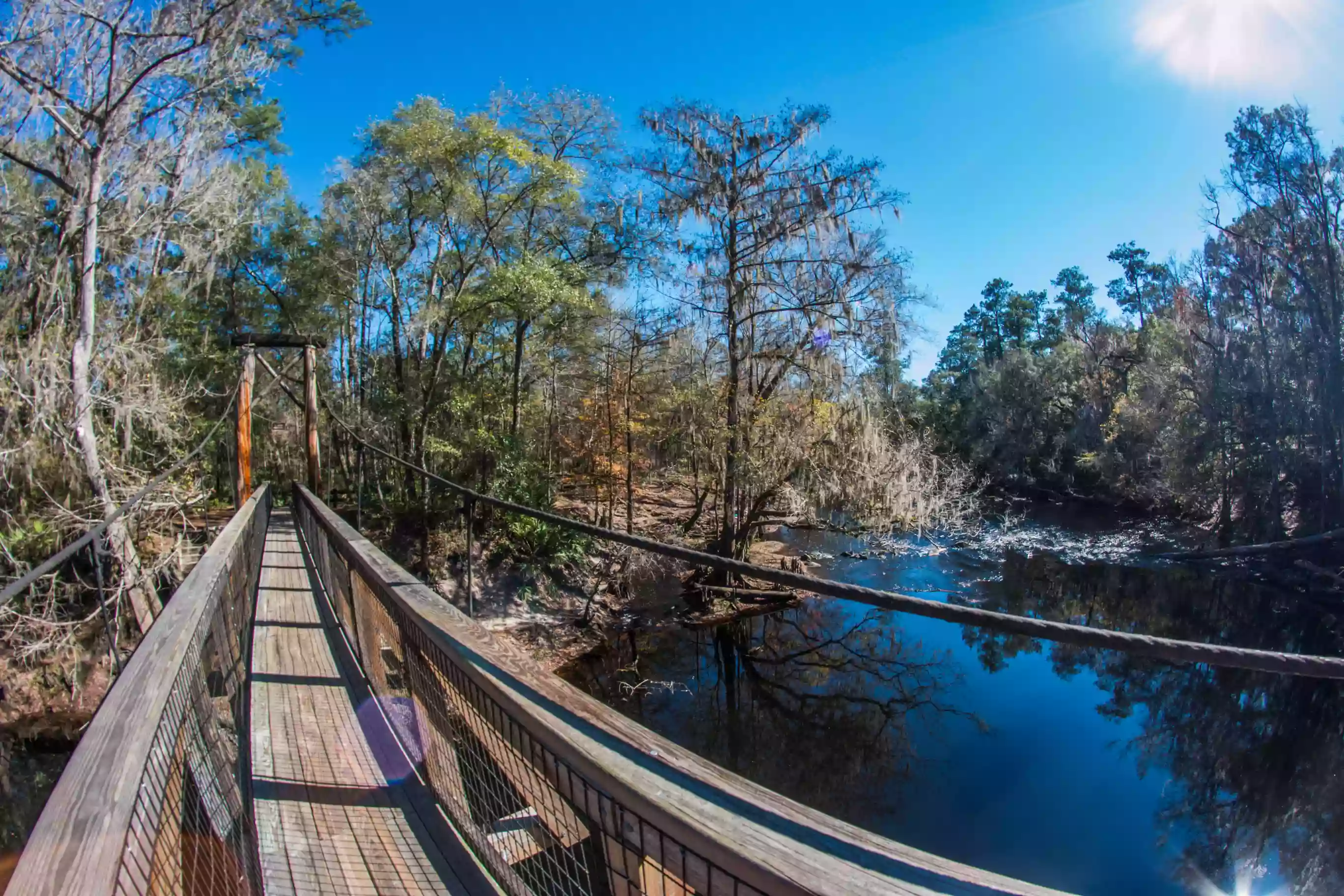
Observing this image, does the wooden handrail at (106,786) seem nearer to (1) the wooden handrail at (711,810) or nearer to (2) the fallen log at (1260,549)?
(1) the wooden handrail at (711,810)

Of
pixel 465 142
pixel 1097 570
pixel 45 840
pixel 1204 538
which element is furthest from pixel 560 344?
pixel 1204 538

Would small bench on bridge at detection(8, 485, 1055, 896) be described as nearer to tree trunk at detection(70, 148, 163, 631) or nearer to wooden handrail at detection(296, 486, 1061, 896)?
wooden handrail at detection(296, 486, 1061, 896)

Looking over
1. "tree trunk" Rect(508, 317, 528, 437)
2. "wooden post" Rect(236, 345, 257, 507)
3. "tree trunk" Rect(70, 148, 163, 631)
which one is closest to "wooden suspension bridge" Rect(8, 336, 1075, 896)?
"wooden post" Rect(236, 345, 257, 507)

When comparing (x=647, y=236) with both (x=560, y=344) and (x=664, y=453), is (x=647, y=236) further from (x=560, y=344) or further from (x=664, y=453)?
(x=664, y=453)


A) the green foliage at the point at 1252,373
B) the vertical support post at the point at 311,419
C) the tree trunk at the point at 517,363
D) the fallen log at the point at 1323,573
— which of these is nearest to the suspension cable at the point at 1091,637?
the vertical support post at the point at 311,419

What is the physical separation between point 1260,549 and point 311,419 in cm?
1961

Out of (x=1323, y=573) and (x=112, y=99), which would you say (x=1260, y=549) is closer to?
(x=1323, y=573)

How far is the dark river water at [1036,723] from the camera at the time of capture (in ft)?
22.2

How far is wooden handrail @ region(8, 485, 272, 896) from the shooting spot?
601 mm

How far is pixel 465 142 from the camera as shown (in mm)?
13211

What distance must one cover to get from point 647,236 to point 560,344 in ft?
10.4

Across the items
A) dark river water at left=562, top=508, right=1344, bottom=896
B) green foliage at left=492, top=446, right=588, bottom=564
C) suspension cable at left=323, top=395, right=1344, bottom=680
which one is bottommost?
dark river water at left=562, top=508, right=1344, bottom=896

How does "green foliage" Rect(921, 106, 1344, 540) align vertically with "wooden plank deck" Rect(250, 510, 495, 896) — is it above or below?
above

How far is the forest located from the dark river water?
2.30 meters
